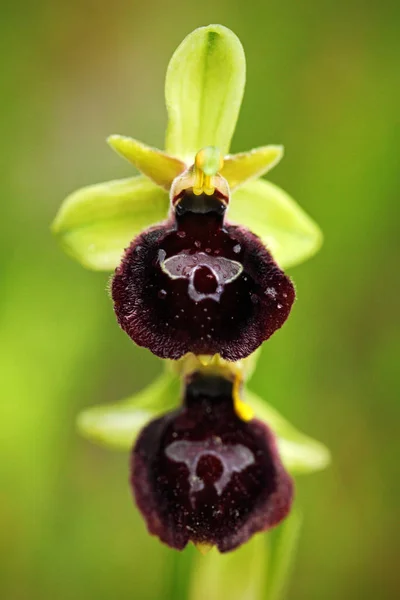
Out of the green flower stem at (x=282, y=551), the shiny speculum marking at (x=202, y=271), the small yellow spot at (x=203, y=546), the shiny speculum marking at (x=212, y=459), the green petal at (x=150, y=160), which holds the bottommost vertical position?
the small yellow spot at (x=203, y=546)

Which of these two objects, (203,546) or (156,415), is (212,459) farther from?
(156,415)

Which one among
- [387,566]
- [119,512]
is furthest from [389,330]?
[119,512]

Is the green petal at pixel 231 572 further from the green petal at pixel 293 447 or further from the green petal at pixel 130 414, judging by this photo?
the green petal at pixel 130 414

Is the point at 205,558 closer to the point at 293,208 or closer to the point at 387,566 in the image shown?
the point at 293,208

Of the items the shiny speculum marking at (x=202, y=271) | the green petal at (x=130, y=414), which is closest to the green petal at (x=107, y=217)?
the shiny speculum marking at (x=202, y=271)

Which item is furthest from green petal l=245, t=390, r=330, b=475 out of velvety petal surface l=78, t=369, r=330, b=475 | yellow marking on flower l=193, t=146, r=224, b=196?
yellow marking on flower l=193, t=146, r=224, b=196
